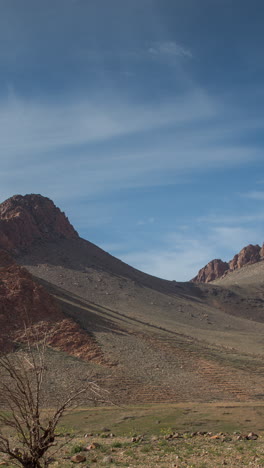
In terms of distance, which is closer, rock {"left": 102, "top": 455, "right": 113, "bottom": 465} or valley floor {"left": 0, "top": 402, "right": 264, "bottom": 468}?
rock {"left": 102, "top": 455, "right": 113, "bottom": 465}

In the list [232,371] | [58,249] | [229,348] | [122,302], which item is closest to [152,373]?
[232,371]

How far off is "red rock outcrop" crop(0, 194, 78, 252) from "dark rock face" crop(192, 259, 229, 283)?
89.2 metres

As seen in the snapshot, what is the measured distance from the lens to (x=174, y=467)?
45.3 ft

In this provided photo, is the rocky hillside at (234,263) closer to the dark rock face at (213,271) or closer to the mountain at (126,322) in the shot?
the dark rock face at (213,271)

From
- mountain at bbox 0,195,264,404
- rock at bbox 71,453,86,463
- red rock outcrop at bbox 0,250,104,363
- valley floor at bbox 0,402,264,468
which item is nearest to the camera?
valley floor at bbox 0,402,264,468

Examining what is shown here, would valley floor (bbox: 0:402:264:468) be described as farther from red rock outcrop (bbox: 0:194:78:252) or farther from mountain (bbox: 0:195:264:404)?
red rock outcrop (bbox: 0:194:78:252)

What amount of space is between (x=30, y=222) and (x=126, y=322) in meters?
55.9

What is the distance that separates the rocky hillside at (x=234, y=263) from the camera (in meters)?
178

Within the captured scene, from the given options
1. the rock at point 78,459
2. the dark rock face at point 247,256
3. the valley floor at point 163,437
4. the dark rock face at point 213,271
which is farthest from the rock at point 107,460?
the dark rock face at point 213,271

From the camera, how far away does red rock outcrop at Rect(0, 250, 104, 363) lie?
45188 millimetres

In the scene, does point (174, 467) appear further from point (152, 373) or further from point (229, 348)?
point (229, 348)

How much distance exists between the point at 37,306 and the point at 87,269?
44.5 metres

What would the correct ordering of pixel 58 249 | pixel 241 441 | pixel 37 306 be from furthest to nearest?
pixel 58 249 < pixel 37 306 < pixel 241 441


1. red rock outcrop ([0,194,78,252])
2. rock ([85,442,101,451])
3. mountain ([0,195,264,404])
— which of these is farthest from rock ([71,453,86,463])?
red rock outcrop ([0,194,78,252])
